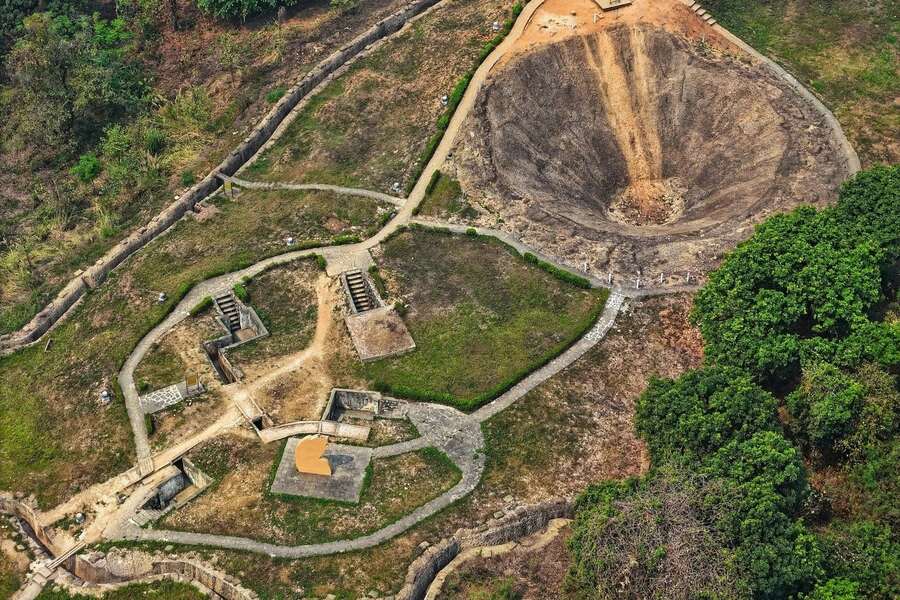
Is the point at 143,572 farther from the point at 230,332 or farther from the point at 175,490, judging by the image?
the point at 230,332

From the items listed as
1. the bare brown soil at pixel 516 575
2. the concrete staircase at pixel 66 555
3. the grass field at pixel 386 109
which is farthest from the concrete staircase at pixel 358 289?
the concrete staircase at pixel 66 555

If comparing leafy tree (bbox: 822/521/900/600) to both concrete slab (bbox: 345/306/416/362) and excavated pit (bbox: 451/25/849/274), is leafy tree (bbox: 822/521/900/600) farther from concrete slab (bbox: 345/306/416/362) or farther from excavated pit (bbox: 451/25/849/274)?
concrete slab (bbox: 345/306/416/362)

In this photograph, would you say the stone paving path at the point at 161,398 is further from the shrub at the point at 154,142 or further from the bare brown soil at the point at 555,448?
the shrub at the point at 154,142

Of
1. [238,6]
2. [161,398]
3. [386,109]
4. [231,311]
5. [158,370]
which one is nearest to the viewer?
[161,398]

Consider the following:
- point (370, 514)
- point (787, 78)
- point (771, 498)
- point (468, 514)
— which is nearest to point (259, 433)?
point (370, 514)

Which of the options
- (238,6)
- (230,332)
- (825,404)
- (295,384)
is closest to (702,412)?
(825,404)

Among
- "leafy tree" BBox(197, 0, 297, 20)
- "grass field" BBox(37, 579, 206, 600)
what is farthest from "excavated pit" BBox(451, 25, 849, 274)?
"grass field" BBox(37, 579, 206, 600)

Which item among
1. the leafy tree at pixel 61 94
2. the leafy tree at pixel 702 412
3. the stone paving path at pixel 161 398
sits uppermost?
the leafy tree at pixel 61 94

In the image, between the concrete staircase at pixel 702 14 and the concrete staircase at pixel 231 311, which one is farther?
the concrete staircase at pixel 702 14
